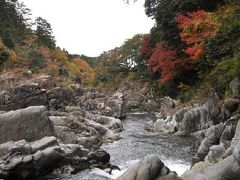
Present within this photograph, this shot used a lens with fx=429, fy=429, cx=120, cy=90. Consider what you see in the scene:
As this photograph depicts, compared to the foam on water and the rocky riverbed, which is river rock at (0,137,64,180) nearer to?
the rocky riverbed

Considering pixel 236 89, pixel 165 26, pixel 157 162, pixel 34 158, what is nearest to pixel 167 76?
pixel 165 26

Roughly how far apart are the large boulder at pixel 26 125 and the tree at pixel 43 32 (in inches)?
2195

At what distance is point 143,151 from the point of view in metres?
24.4

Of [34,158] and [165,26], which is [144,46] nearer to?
[165,26]

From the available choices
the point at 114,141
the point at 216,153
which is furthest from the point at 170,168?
the point at 114,141

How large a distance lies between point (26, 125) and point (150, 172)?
10.6 meters

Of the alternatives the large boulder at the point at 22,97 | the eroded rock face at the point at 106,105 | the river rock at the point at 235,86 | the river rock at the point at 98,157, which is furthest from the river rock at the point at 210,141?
the eroded rock face at the point at 106,105

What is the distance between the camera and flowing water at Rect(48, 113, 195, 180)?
63.9 feet

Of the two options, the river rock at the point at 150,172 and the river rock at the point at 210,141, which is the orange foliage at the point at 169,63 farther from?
the river rock at the point at 150,172

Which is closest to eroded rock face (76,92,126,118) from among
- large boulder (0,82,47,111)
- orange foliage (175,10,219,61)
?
large boulder (0,82,47,111)

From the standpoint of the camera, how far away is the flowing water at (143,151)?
19.5 metres

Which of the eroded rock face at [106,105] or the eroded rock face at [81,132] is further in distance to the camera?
the eroded rock face at [106,105]

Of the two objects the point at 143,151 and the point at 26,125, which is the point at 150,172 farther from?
the point at 26,125

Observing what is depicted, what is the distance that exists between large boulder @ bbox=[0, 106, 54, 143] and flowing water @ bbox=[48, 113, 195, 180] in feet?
13.4
